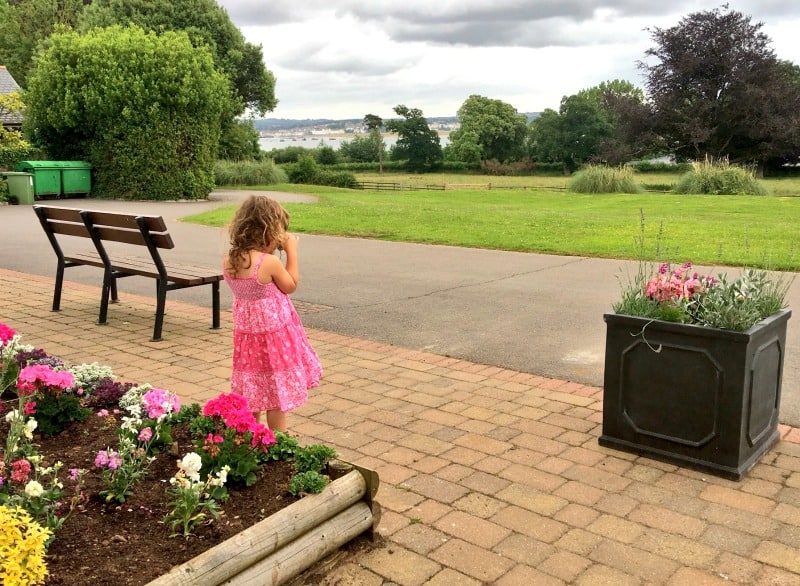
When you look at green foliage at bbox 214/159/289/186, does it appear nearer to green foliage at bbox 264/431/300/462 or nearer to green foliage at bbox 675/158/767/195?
green foliage at bbox 675/158/767/195

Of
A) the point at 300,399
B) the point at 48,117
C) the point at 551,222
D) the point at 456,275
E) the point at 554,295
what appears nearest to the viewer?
the point at 300,399

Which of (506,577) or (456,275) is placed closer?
(506,577)

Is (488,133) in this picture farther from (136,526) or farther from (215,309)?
(136,526)

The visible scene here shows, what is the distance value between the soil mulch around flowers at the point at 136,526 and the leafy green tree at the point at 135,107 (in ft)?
79.4

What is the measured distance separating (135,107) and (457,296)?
20367 millimetres

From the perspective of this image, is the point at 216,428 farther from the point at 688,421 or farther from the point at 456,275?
the point at 456,275

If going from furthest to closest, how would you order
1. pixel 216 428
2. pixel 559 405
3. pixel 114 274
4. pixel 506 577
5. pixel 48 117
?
pixel 48 117, pixel 114 274, pixel 559 405, pixel 216 428, pixel 506 577

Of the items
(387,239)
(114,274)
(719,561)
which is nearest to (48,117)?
(387,239)

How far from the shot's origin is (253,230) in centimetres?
411

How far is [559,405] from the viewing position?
16.7 feet

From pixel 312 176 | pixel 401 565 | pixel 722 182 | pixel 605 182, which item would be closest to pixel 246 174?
pixel 312 176

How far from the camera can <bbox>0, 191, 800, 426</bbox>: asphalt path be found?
641 centimetres

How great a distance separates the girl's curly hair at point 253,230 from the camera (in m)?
4.10

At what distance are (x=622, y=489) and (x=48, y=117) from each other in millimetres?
27412
